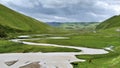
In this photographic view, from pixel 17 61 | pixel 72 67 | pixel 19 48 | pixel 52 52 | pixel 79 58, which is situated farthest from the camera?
pixel 19 48

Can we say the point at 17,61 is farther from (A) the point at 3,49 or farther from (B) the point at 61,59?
(A) the point at 3,49

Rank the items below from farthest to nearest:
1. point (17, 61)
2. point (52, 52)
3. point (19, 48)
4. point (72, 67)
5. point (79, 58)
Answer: point (19, 48) → point (52, 52) → point (79, 58) → point (17, 61) → point (72, 67)

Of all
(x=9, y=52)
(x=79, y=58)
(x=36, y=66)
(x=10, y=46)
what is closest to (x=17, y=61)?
(x=36, y=66)

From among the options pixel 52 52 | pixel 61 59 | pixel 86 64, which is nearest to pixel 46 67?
pixel 86 64

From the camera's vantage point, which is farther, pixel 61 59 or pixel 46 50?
pixel 46 50

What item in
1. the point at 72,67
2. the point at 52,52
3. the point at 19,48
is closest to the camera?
the point at 72,67

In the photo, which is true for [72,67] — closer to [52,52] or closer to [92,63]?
[92,63]

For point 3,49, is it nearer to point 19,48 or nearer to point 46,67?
point 19,48

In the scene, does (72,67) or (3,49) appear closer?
(72,67)
